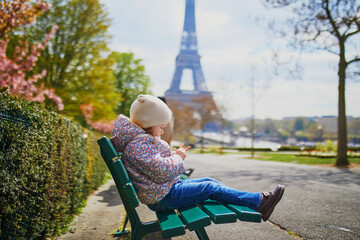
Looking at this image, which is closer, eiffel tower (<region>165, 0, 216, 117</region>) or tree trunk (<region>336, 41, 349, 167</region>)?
tree trunk (<region>336, 41, 349, 167</region>)

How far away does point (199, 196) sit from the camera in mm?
2410

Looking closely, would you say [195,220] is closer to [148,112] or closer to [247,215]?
[247,215]

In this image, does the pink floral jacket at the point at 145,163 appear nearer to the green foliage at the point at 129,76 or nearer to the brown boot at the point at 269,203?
the brown boot at the point at 269,203

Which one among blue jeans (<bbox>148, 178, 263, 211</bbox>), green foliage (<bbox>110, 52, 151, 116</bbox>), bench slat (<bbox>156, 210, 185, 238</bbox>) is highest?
green foliage (<bbox>110, 52, 151, 116</bbox>)

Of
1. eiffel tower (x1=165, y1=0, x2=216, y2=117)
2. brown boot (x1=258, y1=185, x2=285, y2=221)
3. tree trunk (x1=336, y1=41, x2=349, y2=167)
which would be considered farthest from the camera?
eiffel tower (x1=165, y1=0, x2=216, y2=117)

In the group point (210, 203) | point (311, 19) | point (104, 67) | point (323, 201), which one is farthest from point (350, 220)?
point (104, 67)

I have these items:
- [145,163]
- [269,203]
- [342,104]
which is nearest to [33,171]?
[145,163]

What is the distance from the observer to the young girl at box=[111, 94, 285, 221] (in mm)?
2271

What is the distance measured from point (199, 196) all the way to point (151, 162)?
0.51 m

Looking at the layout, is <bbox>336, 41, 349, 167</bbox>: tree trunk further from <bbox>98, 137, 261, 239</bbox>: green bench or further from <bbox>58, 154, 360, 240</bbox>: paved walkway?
<bbox>98, 137, 261, 239</bbox>: green bench

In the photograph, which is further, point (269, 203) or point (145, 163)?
point (269, 203)

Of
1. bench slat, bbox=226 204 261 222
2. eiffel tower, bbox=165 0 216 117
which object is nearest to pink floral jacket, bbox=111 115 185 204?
bench slat, bbox=226 204 261 222

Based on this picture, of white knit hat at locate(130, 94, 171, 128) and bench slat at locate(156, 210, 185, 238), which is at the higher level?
white knit hat at locate(130, 94, 171, 128)

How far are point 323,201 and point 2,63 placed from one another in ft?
29.9
